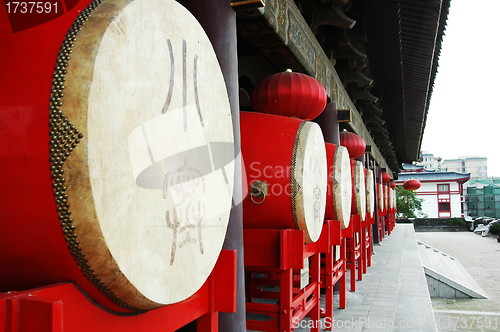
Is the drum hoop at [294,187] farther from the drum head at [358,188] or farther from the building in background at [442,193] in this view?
the building in background at [442,193]

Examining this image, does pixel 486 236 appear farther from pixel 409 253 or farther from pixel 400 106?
pixel 400 106

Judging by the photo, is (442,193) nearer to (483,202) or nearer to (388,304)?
(483,202)

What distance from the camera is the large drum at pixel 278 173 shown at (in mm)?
2203

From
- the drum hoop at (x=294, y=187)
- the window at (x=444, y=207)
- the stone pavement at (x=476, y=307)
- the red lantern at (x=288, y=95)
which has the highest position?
the red lantern at (x=288, y=95)

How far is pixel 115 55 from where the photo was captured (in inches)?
28.6

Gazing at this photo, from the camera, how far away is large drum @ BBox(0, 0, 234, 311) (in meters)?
0.63

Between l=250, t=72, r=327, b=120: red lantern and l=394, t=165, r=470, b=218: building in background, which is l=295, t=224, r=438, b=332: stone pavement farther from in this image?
l=394, t=165, r=470, b=218: building in background

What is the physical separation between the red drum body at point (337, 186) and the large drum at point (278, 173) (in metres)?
1.03

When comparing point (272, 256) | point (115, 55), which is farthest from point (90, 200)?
point (272, 256)

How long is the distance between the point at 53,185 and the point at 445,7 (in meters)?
3.66

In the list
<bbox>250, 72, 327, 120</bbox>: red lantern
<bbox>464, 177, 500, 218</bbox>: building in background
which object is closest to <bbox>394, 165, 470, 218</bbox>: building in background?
<bbox>464, 177, 500, 218</bbox>: building in background

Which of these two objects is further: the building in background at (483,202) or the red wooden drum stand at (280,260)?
the building in background at (483,202)

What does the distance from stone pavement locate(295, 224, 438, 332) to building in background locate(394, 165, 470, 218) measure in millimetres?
27544

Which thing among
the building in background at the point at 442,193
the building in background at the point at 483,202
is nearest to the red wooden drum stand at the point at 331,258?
A: the building in background at the point at 442,193
